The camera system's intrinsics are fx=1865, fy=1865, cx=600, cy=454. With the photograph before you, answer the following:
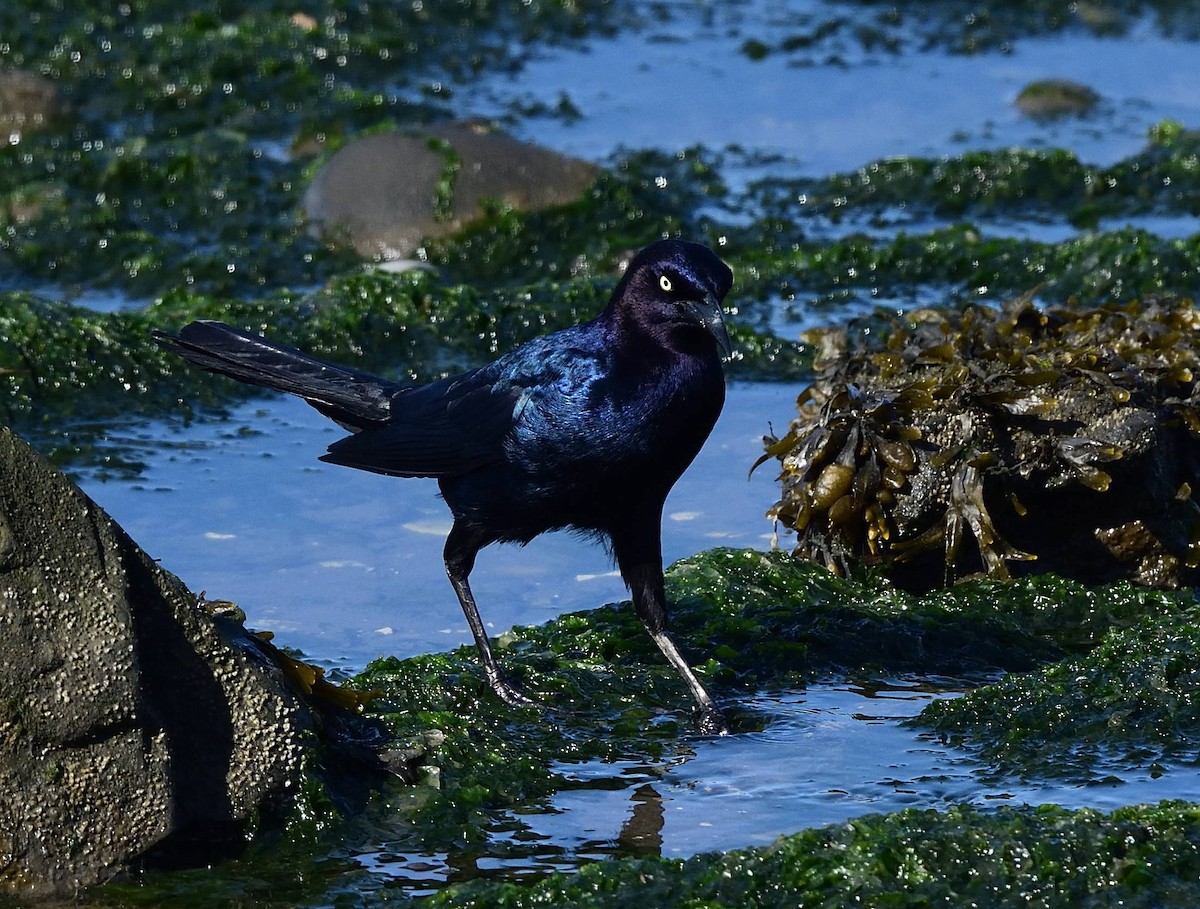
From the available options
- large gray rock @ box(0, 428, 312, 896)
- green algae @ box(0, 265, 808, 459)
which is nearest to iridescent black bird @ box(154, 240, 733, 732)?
large gray rock @ box(0, 428, 312, 896)

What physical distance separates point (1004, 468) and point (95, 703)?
325cm

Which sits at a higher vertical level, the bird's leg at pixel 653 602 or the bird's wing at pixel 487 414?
the bird's wing at pixel 487 414

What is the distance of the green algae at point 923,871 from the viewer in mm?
3855

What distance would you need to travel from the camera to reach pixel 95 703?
4.04 meters

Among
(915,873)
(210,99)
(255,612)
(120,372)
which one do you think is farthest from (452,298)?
(915,873)

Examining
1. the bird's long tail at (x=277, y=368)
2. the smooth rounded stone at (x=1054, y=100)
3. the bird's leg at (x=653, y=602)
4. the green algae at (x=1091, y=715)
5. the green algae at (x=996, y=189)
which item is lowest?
the green algae at (x=1091, y=715)

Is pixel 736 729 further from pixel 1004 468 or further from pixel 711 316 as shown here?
pixel 1004 468

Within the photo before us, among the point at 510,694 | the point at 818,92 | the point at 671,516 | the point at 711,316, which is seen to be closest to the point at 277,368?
the point at 510,694

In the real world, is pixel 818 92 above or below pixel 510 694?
above

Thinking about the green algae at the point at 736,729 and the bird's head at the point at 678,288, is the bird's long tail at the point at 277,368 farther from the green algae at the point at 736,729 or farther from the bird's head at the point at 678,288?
the bird's head at the point at 678,288

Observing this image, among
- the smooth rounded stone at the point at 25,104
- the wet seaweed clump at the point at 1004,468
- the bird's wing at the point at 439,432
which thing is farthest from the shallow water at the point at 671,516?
the smooth rounded stone at the point at 25,104

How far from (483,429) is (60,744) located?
1.77 m

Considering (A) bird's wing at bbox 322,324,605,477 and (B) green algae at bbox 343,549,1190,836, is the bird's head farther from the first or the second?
(B) green algae at bbox 343,549,1190,836

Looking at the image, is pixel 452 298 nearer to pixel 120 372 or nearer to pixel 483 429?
pixel 120 372
